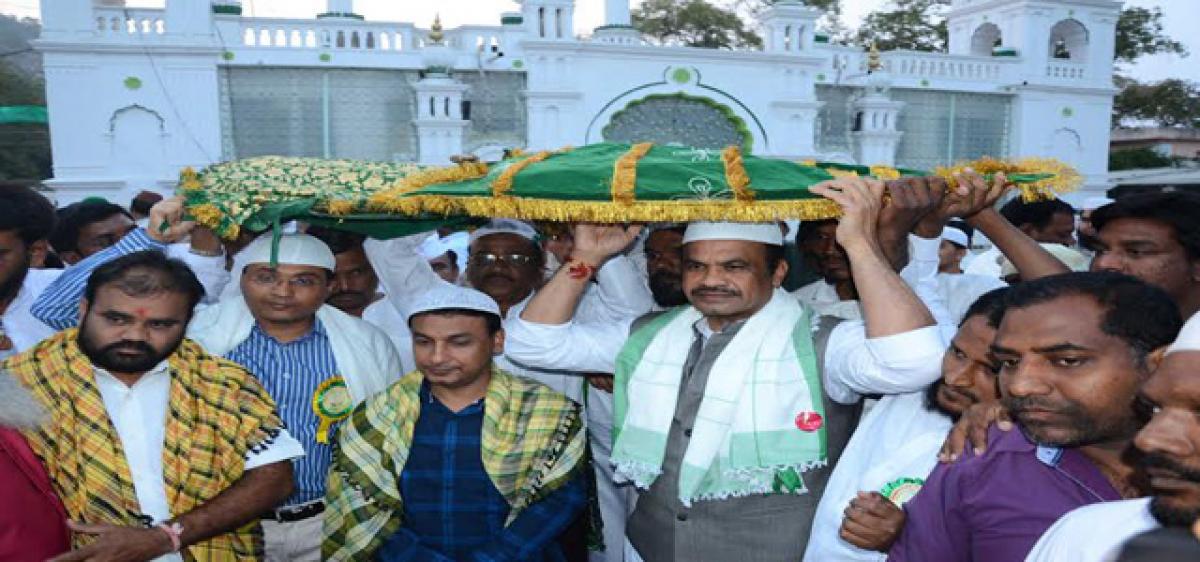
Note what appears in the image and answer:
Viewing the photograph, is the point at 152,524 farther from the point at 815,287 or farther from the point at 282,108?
the point at 282,108

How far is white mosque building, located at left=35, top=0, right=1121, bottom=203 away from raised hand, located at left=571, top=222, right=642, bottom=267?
38.5 feet

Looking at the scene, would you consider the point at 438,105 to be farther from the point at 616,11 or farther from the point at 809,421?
the point at 809,421

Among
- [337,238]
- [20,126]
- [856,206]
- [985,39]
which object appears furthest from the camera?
[985,39]

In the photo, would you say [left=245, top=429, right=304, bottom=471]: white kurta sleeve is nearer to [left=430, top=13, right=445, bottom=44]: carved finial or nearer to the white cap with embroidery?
the white cap with embroidery

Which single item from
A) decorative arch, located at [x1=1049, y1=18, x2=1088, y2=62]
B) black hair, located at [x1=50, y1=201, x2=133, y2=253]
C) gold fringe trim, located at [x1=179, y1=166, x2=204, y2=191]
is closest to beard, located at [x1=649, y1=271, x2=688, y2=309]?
gold fringe trim, located at [x1=179, y1=166, x2=204, y2=191]

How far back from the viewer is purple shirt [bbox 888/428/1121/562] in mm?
1780

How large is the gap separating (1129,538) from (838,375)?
125 cm

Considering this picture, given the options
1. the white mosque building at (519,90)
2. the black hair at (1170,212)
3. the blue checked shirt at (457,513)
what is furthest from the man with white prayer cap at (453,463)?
the white mosque building at (519,90)

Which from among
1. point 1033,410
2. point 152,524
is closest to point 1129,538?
point 1033,410

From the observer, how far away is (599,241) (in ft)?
9.86

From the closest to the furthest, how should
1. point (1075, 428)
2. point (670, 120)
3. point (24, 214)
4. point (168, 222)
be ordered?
point (1075, 428) → point (168, 222) → point (24, 214) → point (670, 120)

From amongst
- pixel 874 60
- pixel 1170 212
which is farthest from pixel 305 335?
pixel 874 60

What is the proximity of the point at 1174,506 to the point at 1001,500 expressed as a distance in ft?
1.56

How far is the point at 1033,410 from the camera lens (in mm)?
1794
